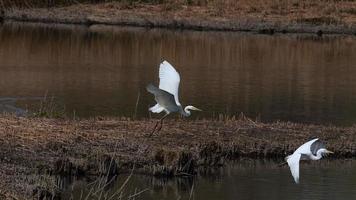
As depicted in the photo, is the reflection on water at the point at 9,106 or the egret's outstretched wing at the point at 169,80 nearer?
the egret's outstretched wing at the point at 169,80

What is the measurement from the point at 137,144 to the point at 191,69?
15583 mm

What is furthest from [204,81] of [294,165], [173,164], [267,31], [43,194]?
[294,165]

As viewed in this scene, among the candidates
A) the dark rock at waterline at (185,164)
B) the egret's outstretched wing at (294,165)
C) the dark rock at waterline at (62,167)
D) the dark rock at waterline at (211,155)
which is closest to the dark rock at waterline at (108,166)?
the dark rock at waterline at (62,167)

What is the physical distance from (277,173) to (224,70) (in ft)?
51.7

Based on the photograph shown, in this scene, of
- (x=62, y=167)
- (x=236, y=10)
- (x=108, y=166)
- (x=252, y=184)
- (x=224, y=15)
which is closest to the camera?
(x=62, y=167)

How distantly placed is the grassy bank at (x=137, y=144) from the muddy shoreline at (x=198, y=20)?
26.0 meters

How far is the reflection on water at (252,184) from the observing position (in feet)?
35.4

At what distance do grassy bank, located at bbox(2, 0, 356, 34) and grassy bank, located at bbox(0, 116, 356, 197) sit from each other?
83.9 feet

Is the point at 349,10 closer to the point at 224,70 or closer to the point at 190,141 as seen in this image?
the point at 224,70

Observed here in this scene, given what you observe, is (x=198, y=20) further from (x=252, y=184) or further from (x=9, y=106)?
(x=252, y=184)

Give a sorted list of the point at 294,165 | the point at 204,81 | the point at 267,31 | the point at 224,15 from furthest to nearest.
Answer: the point at 224,15, the point at 267,31, the point at 204,81, the point at 294,165

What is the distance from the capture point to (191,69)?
90.6 feet

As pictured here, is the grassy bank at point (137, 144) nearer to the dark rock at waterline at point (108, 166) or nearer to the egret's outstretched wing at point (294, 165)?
the dark rock at waterline at point (108, 166)

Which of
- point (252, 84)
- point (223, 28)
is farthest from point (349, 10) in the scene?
point (252, 84)
